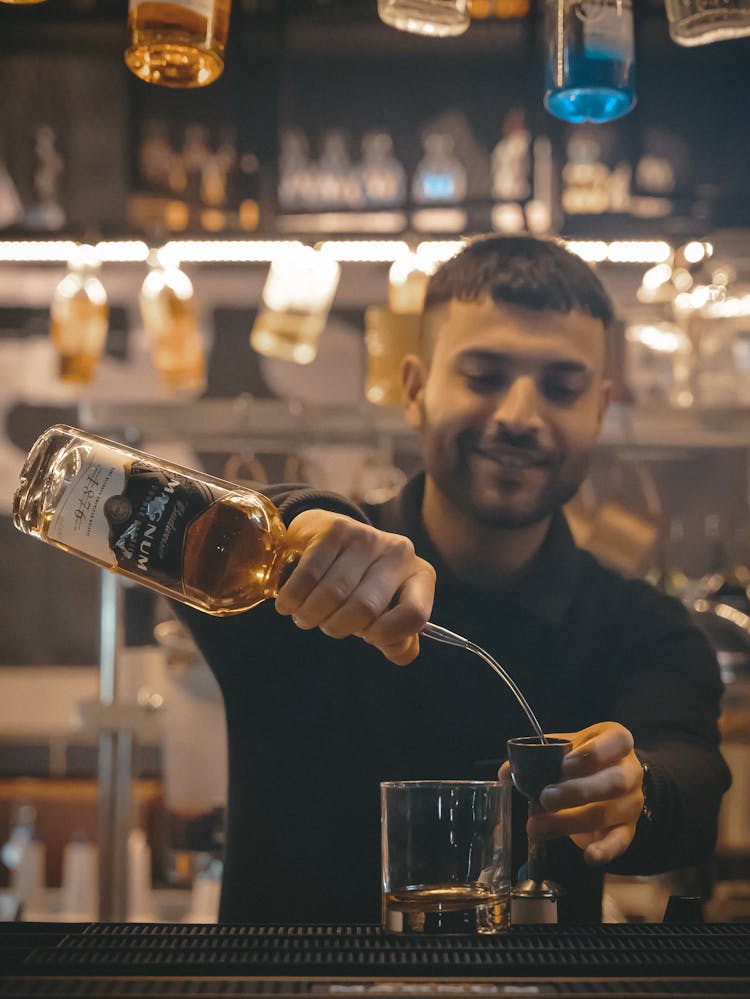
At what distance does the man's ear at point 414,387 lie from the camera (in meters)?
1.85

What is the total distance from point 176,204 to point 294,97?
0.45 m

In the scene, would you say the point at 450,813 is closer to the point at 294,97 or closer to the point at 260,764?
the point at 260,764

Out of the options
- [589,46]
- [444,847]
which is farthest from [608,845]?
[589,46]

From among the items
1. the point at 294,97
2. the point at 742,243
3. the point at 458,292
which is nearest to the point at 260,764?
the point at 458,292

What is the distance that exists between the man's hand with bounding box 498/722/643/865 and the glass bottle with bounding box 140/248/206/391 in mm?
1257

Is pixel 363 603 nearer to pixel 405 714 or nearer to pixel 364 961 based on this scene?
pixel 364 961

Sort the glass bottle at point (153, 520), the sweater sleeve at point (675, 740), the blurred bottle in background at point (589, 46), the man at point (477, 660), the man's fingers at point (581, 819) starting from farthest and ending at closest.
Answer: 1. the man at point (477, 660)
2. the sweater sleeve at point (675, 740)
3. the man's fingers at point (581, 819)
4. the blurred bottle in background at point (589, 46)
5. the glass bottle at point (153, 520)

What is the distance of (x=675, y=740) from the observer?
1543 millimetres

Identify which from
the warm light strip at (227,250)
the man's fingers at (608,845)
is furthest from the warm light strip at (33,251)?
the man's fingers at (608,845)

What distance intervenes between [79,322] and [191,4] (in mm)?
1183

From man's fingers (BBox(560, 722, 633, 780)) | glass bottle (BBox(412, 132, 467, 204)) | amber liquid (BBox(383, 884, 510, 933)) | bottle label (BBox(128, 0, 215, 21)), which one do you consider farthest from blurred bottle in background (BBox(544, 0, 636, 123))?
glass bottle (BBox(412, 132, 467, 204))

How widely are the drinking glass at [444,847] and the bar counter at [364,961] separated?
35 mm

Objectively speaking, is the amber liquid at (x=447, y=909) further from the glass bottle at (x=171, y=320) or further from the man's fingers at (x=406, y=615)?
the glass bottle at (x=171, y=320)

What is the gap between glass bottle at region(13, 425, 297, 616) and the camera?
0.96 meters
